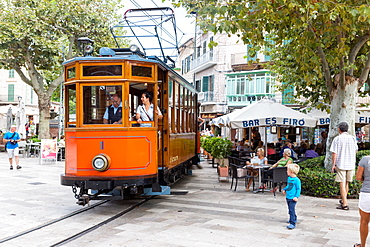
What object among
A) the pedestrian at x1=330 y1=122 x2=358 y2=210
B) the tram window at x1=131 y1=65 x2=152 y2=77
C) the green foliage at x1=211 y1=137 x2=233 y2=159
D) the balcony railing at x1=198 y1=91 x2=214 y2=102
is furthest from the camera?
the balcony railing at x1=198 y1=91 x2=214 y2=102

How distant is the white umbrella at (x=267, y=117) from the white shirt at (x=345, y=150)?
11.6 feet

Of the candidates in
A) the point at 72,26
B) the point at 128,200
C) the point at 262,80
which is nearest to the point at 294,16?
the point at 128,200

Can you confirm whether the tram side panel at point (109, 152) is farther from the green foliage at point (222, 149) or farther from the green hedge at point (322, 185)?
the green foliage at point (222, 149)

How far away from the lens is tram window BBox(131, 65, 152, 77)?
8148 millimetres

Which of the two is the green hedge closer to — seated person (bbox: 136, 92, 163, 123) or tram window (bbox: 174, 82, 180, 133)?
tram window (bbox: 174, 82, 180, 133)

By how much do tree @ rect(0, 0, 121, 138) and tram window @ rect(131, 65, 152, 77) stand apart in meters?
12.7

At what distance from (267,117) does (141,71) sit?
17.7 feet

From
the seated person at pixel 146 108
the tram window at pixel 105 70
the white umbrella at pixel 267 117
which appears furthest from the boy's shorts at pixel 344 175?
the tram window at pixel 105 70

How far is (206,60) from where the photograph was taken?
118 feet

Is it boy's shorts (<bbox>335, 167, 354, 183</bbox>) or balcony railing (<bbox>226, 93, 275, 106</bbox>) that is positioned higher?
balcony railing (<bbox>226, 93, 275, 106</bbox>)

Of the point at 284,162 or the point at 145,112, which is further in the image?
the point at 284,162

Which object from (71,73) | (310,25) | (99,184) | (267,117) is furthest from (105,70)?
(267,117)

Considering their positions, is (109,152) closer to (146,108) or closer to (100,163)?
(100,163)

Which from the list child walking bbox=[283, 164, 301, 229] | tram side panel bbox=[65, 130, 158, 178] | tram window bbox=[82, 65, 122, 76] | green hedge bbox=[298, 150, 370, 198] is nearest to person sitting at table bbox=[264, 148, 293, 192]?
green hedge bbox=[298, 150, 370, 198]
